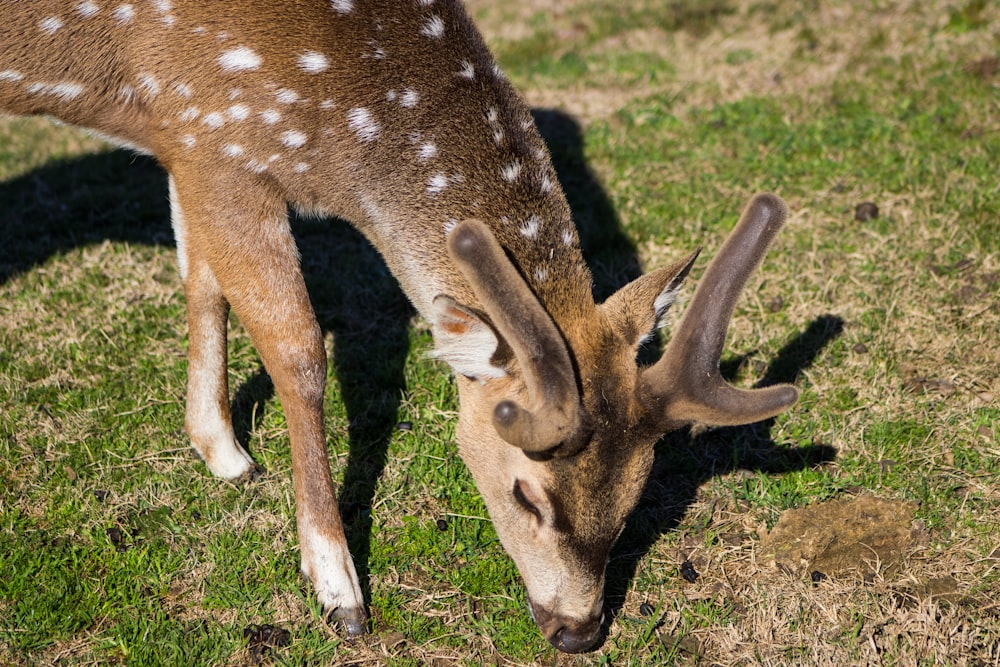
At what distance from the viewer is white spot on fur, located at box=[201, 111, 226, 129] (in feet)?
13.6

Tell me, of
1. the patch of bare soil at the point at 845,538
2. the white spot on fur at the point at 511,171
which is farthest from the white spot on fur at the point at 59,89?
the patch of bare soil at the point at 845,538

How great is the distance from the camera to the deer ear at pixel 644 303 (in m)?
3.94

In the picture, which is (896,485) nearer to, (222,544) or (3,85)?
(222,544)

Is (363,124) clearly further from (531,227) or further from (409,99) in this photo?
(531,227)

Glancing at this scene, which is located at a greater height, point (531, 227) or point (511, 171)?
point (511, 171)

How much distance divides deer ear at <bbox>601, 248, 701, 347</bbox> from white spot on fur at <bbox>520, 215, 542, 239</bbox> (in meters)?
0.44

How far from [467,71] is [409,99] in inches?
12.6

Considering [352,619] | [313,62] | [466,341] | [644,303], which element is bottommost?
[352,619]

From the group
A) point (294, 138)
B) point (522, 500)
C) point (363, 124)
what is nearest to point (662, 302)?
point (522, 500)

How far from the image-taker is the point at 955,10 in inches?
336

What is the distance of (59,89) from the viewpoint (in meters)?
4.54

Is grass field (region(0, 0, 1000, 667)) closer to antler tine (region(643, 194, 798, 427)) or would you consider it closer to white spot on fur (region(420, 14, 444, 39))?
antler tine (region(643, 194, 798, 427))

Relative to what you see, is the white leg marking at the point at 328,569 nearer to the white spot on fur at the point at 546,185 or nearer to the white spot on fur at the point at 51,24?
the white spot on fur at the point at 546,185

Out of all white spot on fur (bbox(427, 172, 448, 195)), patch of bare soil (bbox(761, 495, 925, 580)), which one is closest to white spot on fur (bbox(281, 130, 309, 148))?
white spot on fur (bbox(427, 172, 448, 195))
